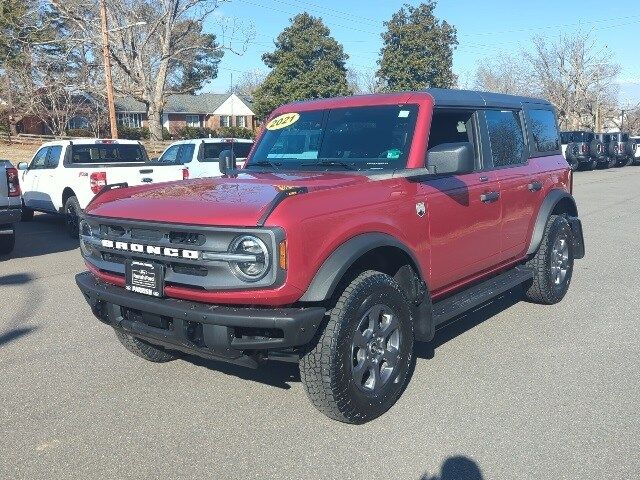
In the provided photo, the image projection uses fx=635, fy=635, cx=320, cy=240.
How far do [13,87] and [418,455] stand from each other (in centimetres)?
4155

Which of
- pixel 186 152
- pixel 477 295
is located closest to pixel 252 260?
pixel 477 295

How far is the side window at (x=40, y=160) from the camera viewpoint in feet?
→ 41.4

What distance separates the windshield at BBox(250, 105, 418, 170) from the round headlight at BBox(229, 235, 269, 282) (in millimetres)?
1467

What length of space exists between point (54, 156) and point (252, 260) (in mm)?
10302

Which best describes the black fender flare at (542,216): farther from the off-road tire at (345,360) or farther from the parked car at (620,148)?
the parked car at (620,148)

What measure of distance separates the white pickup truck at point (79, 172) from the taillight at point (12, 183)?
1.88 metres

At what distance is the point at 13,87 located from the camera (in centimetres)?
3875

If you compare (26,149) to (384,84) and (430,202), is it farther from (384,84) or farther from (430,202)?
(430,202)

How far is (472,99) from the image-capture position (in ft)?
17.2

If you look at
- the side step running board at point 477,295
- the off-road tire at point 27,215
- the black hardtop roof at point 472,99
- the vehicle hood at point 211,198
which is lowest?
the side step running board at point 477,295

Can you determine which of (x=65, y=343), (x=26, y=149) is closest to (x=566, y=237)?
(x=65, y=343)

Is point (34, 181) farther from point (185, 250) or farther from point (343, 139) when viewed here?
point (185, 250)

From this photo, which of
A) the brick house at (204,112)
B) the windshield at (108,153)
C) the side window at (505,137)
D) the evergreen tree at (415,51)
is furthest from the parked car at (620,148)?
the brick house at (204,112)

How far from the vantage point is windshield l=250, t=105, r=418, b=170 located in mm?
4590
